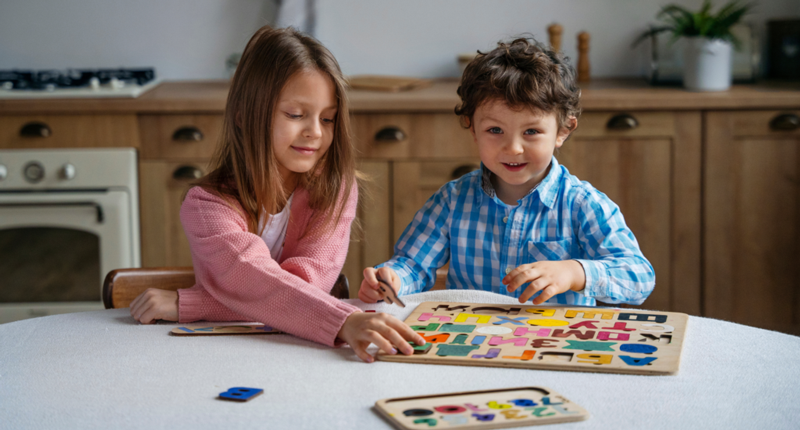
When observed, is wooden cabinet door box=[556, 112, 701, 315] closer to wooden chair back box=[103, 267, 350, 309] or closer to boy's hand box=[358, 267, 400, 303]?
wooden chair back box=[103, 267, 350, 309]

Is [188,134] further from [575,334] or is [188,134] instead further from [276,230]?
[575,334]

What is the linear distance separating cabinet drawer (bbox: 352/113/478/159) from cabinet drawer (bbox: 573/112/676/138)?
36cm

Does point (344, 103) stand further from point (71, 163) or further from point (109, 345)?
point (71, 163)

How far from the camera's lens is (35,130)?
2.26 metres

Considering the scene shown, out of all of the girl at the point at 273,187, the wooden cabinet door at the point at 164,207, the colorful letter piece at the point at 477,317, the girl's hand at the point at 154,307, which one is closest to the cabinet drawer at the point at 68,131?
the wooden cabinet door at the point at 164,207

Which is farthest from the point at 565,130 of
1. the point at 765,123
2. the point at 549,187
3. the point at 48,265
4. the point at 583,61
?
the point at 48,265

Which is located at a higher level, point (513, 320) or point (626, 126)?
point (626, 126)

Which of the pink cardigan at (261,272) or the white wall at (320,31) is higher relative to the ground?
the white wall at (320,31)

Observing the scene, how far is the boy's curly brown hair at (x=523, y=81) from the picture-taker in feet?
3.83

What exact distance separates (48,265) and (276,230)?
152 cm

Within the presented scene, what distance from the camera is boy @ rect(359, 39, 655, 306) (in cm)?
114

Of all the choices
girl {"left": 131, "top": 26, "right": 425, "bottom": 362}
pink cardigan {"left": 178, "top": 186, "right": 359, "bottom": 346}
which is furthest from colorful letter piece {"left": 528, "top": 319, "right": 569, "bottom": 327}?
girl {"left": 131, "top": 26, "right": 425, "bottom": 362}

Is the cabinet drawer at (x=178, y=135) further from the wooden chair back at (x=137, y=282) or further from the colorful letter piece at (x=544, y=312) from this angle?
the colorful letter piece at (x=544, y=312)

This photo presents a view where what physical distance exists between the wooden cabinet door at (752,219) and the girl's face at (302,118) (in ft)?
4.94
